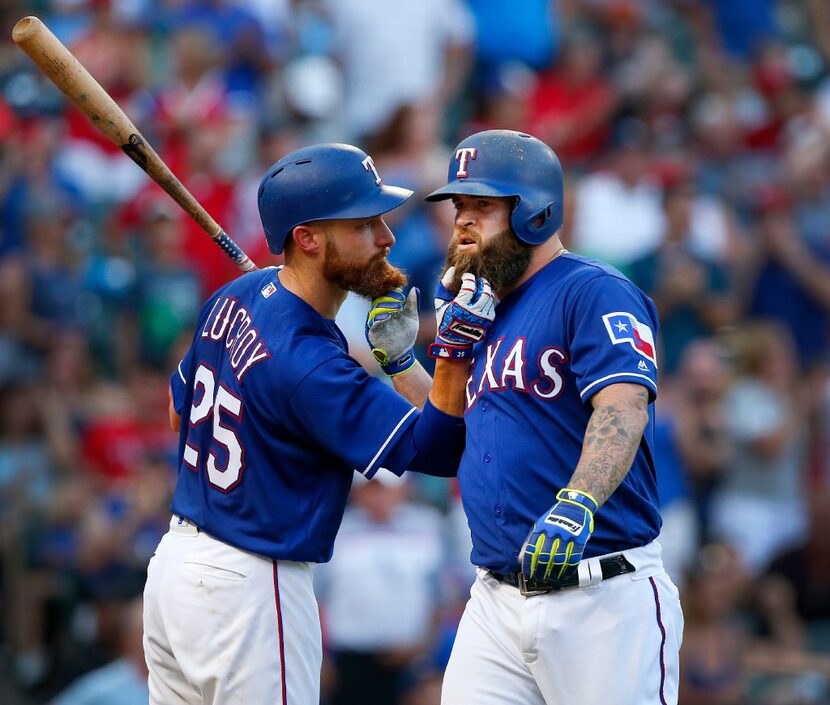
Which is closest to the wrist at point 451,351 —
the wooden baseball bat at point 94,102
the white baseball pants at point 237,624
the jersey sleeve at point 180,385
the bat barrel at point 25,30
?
the white baseball pants at point 237,624

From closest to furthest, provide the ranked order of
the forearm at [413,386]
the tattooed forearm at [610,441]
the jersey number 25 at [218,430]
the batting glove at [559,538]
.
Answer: the batting glove at [559,538], the tattooed forearm at [610,441], the jersey number 25 at [218,430], the forearm at [413,386]

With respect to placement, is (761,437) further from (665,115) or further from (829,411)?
(665,115)

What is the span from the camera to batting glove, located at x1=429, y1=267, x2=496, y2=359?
14.4 feet

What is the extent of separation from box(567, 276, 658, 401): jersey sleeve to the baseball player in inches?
12.5

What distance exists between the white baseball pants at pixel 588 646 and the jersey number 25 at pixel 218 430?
981 millimetres

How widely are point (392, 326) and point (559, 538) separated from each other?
135cm

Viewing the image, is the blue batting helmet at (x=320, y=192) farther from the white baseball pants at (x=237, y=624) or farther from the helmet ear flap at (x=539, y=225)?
the white baseball pants at (x=237, y=624)

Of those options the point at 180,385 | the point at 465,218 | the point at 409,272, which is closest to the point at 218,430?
the point at 180,385

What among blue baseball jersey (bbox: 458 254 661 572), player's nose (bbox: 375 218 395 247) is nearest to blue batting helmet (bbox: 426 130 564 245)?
blue baseball jersey (bbox: 458 254 661 572)

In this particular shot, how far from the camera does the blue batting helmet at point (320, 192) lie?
4719mm

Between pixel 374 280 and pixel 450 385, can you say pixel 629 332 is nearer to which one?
pixel 450 385

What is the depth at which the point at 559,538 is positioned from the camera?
3.85 metres

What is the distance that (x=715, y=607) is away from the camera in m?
8.20

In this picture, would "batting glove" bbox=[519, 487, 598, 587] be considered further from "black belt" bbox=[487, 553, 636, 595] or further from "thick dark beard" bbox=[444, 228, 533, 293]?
"thick dark beard" bbox=[444, 228, 533, 293]
